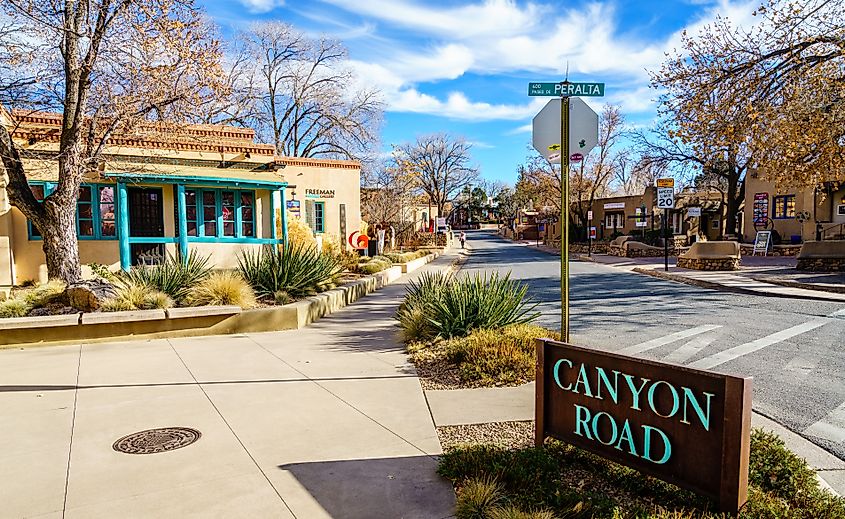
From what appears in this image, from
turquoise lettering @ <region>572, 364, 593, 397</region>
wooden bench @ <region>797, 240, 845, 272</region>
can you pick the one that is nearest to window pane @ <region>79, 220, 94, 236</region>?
turquoise lettering @ <region>572, 364, 593, 397</region>

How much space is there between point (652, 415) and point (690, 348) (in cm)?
506

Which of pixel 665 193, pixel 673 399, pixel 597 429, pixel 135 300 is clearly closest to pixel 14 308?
pixel 135 300

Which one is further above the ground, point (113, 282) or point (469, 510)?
point (113, 282)

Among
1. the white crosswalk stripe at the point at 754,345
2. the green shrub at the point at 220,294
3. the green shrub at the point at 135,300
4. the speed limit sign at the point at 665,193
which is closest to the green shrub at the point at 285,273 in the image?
the green shrub at the point at 220,294

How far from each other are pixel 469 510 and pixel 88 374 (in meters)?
5.25

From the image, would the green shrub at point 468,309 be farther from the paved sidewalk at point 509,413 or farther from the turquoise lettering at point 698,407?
the turquoise lettering at point 698,407

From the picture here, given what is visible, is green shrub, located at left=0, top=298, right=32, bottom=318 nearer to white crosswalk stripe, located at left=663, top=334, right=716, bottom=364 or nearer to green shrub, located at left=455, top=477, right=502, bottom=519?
green shrub, located at left=455, top=477, right=502, bottom=519

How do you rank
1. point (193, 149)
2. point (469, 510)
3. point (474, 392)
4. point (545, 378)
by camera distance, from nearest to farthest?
1. point (469, 510)
2. point (545, 378)
3. point (474, 392)
4. point (193, 149)

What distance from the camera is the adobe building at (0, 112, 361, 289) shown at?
13.7m

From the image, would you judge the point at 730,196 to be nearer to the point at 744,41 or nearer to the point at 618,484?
the point at 744,41

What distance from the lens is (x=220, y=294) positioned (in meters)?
9.25

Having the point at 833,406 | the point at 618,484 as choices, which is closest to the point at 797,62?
the point at 833,406

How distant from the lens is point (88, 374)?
250 inches

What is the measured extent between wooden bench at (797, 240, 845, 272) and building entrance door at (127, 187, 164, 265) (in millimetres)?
20441
